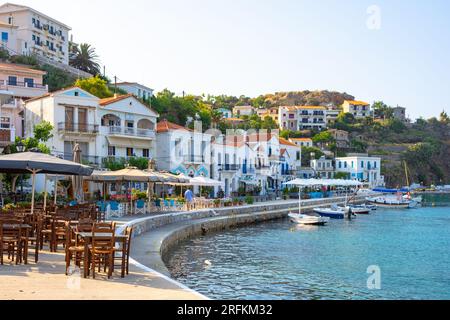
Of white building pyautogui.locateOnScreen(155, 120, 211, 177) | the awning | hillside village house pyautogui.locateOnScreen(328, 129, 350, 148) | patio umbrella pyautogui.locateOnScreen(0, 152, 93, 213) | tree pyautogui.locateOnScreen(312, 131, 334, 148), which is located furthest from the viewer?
hillside village house pyautogui.locateOnScreen(328, 129, 350, 148)

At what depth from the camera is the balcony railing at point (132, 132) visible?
5012 centimetres

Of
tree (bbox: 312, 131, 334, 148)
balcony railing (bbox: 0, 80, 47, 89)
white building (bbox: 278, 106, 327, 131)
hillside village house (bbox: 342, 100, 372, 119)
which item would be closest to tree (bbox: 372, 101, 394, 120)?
hillside village house (bbox: 342, 100, 372, 119)

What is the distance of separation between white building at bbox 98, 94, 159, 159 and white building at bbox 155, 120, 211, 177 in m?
1.11

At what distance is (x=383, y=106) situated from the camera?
191 metres

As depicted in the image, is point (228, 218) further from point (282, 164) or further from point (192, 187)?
point (282, 164)

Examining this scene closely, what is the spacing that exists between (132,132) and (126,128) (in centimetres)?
89

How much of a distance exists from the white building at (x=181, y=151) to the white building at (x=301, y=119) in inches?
3866

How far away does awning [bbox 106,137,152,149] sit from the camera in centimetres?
5044

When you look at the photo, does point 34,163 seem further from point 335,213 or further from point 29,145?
point 335,213

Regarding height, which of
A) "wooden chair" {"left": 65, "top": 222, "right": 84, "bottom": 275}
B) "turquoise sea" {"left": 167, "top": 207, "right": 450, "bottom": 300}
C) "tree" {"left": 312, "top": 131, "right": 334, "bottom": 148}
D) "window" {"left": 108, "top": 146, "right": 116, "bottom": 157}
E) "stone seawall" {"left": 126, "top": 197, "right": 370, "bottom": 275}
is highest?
"tree" {"left": 312, "top": 131, "right": 334, "bottom": 148}

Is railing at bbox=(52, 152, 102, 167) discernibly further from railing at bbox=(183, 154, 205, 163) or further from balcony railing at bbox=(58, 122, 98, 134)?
railing at bbox=(183, 154, 205, 163)

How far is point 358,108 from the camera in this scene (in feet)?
577

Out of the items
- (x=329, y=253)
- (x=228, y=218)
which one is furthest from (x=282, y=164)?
(x=329, y=253)

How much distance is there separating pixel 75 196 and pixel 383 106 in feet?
586
